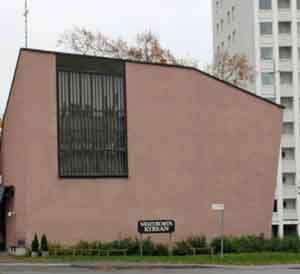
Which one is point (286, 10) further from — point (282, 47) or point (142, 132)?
point (142, 132)

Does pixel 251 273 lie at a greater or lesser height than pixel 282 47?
lesser

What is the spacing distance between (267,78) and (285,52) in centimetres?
399

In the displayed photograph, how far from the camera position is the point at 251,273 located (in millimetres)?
28312

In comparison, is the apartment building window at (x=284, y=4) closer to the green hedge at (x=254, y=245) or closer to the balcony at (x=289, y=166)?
the balcony at (x=289, y=166)

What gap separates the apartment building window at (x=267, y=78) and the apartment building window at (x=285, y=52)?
107 inches

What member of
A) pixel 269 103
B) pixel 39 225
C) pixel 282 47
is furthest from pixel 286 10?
pixel 39 225

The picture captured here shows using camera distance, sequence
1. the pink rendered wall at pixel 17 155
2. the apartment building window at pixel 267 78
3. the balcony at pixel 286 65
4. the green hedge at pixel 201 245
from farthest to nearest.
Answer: the balcony at pixel 286 65 → the apartment building window at pixel 267 78 → the pink rendered wall at pixel 17 155 → the green hedge at pixel 201 245

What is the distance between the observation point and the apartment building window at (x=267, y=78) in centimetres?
8819

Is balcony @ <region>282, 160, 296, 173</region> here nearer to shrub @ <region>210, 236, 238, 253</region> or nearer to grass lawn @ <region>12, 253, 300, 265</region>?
A: shrub @ <region>210, 236, 238, 253</region>

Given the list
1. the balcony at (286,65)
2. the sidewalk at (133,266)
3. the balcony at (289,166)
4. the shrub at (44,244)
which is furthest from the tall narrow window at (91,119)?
the balcony at (286,65)

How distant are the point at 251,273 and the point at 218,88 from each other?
17993 millimetres

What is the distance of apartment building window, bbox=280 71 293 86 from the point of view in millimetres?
88938

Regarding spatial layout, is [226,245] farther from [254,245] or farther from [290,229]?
[290,229]

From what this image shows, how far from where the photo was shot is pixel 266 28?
8881 cm
